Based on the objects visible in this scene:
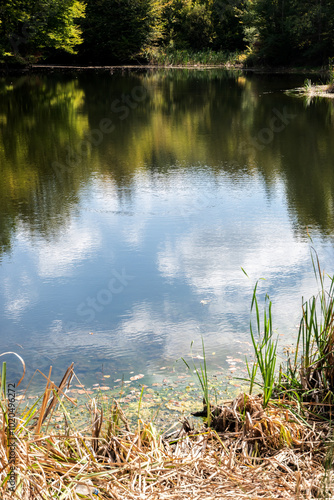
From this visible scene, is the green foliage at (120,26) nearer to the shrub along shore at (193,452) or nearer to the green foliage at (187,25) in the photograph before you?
the green foliage at (187,25)

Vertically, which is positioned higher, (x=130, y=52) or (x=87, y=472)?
(x=130, y=52)

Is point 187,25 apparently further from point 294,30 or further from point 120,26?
point 294,30

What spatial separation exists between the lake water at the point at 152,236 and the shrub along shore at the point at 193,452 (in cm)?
89

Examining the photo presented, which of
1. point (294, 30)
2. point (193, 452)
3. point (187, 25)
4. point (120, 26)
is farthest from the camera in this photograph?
point (187, 25)

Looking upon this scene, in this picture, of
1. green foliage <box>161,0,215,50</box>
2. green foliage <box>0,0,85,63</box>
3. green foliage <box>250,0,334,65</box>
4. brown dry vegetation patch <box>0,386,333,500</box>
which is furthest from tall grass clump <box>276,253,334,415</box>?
green foliage <box>161,0,215,50</box>

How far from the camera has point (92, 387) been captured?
324 centimetres

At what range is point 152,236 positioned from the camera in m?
5.87

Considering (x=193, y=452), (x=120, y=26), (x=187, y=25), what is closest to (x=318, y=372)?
(x=193, y=452)

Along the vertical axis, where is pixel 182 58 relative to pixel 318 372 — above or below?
above

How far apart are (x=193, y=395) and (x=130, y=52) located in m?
40.2

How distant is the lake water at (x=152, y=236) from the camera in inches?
151

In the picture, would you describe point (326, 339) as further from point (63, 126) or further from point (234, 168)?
point (63, 126)

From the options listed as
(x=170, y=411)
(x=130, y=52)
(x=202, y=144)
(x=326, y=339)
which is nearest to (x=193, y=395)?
(x=170, y=411)

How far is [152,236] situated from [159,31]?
39368 millimetres
